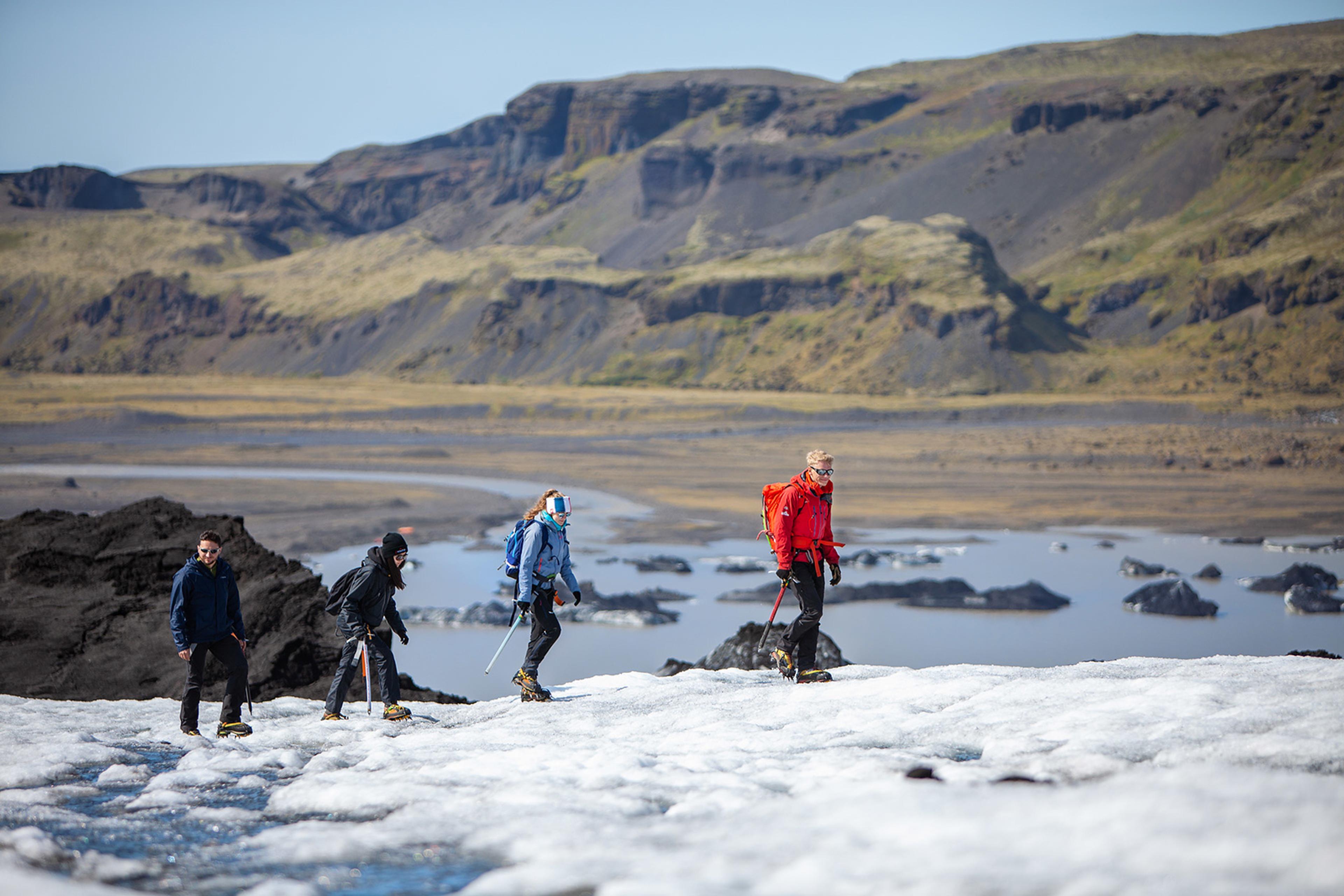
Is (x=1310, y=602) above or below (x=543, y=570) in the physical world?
below

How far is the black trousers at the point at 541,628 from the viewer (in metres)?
10.6

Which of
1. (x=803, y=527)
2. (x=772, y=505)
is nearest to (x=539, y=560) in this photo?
(x=772, y=505)

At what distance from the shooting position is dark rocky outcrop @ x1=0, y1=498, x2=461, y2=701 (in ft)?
43.4

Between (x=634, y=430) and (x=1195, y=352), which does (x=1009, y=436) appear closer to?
(x=634, y=430)

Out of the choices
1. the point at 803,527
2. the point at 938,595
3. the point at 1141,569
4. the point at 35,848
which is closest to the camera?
the point at 35,848

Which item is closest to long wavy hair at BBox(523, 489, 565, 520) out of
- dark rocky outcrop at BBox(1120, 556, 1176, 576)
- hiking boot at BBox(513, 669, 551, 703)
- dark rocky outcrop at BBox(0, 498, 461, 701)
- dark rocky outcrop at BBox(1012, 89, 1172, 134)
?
hiking boot at BBox(513, 669, 551, 703)

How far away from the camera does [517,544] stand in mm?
10531

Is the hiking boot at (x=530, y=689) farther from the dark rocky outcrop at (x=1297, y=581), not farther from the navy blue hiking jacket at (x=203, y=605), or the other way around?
the dark rocky outcrop at (x=1297, y=581)

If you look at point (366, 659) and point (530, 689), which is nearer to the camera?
point (366, 659)

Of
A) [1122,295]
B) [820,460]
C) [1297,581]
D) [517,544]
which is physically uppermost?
[1122,295]

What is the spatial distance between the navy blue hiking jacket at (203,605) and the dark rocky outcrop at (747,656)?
6.09 metres

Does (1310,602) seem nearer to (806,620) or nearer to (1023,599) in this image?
(1023,599)

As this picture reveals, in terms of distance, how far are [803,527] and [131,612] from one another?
28.9 ft

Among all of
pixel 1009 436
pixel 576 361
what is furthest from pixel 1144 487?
pixel 576 361
